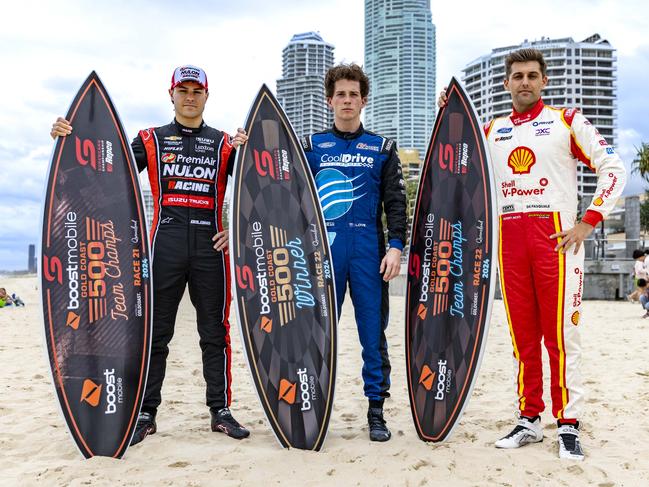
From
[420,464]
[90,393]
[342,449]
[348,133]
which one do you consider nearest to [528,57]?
[348,133]

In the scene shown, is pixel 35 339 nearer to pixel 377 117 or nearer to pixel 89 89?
pixel 89 89

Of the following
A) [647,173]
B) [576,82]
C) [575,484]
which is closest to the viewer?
[575,484]

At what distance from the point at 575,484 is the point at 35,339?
708 centimetres

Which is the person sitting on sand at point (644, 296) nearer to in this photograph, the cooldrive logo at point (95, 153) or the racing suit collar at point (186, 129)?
the racing suit collar at point (186, 129)

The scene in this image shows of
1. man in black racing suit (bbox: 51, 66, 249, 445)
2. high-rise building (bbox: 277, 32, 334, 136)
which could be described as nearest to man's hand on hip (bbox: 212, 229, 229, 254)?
man in black racing suit (bbox: 51, 66, 249, 445)

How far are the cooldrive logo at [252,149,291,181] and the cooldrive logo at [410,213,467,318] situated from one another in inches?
36.8

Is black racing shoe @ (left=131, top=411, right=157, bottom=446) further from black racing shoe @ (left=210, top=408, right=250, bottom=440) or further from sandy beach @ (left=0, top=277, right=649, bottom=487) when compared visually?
black racing shoe @ (left=210, top=408, right=250, bottom=440)

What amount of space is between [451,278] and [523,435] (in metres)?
0.94

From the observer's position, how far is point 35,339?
24.3ft

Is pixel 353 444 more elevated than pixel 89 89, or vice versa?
pixel 89 89

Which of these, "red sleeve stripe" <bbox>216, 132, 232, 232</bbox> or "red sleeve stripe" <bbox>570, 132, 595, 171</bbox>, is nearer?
"red sleeve stripe" <bbox>570, 132, 595, 171</bbox>

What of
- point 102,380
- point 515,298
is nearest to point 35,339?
point 102,380

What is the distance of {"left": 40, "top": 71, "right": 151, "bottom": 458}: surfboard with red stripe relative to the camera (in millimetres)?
2863

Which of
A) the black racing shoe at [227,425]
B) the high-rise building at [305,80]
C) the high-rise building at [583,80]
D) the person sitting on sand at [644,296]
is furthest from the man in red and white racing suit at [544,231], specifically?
the high-rise building at [583,80]
